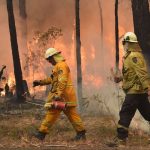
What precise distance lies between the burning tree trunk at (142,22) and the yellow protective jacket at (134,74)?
391 cm

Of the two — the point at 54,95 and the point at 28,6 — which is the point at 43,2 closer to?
the point at 28,6

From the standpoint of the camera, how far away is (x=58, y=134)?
11070 mm

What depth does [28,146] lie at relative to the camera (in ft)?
31.7

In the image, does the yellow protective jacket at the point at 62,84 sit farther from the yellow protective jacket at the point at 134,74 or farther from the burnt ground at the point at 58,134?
the yellow protective jacket at the point at 134,74

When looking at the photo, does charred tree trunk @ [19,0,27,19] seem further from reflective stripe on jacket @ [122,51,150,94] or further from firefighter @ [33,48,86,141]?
reflective stripe on jacket @ [122,51,150,94]

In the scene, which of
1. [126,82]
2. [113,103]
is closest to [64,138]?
[126,82]

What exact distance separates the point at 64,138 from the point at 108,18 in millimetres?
29203

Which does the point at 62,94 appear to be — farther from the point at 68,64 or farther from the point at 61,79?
the point at 68,64

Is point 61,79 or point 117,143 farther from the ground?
point 61,79

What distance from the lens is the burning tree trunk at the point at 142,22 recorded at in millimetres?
13562

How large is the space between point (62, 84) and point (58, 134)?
153cm

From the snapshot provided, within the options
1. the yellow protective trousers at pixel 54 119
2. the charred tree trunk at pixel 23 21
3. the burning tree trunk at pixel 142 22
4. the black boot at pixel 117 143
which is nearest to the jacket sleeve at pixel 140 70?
the black boot at pixel 117 143

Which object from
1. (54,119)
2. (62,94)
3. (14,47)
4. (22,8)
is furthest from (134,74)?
(22,8)

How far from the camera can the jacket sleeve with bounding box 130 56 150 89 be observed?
9.41 m
